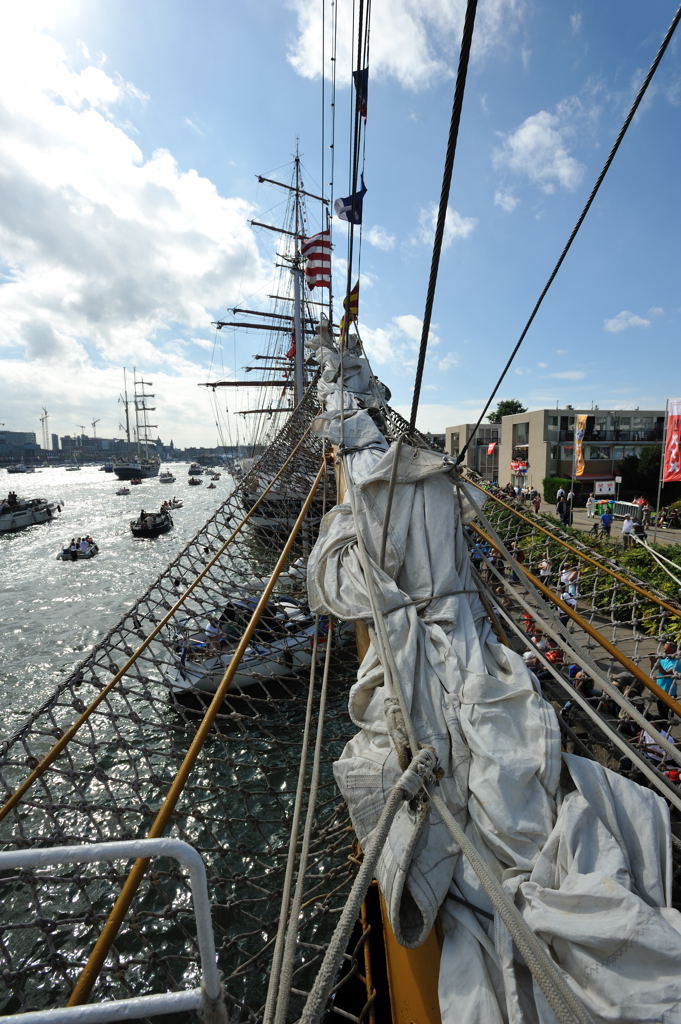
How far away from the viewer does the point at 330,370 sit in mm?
9570

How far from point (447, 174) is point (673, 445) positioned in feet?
42.8

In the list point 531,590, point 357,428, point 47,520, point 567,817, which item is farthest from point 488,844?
point 47,520

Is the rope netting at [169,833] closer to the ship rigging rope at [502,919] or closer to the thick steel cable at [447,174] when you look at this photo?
the ship rigging rope at [502,919]

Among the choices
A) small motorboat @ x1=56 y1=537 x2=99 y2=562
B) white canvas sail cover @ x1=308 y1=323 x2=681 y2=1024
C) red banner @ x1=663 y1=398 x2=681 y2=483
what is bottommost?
small motorboat @ x1=56 y1=537 x2=99 y2=562

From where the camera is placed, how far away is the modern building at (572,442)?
2791 centimetres

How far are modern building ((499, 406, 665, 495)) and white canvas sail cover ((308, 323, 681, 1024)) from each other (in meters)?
27.8

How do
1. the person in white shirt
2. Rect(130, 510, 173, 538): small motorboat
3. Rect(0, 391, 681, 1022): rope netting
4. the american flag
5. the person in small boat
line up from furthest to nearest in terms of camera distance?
Rect(130, 510, 173, 538): small motorboat, the american flag, the person in white shirt, the person in small boat, Rect(0, 391, 681, 1022): rope netting

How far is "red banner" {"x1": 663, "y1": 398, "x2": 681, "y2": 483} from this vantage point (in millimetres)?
11789

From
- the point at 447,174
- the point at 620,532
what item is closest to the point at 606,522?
the point at 620,532

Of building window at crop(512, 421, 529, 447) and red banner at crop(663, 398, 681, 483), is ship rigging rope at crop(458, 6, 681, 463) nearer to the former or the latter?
red banner at crop(663, 398, 681, 483)

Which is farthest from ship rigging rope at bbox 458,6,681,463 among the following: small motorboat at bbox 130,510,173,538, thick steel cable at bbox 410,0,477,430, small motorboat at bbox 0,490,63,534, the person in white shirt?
small motorboat at bbox 0,490,63,534

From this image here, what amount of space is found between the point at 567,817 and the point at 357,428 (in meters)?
4.77

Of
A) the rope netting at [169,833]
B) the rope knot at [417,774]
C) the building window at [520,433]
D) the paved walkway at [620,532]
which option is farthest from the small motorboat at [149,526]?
the rope knot at [417,774]

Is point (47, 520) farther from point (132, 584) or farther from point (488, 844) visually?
point (488, 844)
